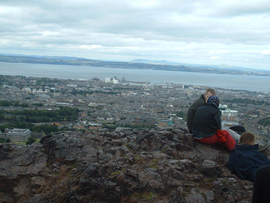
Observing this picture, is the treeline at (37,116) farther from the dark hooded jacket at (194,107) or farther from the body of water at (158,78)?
the body of water at (158,78)

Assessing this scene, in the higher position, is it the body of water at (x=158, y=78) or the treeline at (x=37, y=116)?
the body of water at (x=158, y=78)

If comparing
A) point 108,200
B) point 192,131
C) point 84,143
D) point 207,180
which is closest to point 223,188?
point 207,180

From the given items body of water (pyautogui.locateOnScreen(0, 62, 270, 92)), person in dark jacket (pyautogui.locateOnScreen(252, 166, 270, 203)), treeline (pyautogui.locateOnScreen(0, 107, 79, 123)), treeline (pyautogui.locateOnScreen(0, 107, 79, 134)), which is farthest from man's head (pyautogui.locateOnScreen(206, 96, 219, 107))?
body of water (pyautogui.locateOnScreen(0, 62, 270, 92))

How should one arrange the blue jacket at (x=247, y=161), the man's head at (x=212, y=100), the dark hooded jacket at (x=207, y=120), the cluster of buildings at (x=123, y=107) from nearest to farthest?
the blue jacket at (x=247, y=161), the dark hooded jacket at (x=207, y=120), the man's head at (x=212, y=100), the cluster of buildings at (x=123, y=107)

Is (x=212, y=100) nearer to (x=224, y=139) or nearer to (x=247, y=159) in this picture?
(x=224, y=139)

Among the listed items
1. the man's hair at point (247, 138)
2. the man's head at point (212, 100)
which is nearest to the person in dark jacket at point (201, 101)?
the man's head at point (212, 100)

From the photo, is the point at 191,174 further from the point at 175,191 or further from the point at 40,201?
the point at 40,201
